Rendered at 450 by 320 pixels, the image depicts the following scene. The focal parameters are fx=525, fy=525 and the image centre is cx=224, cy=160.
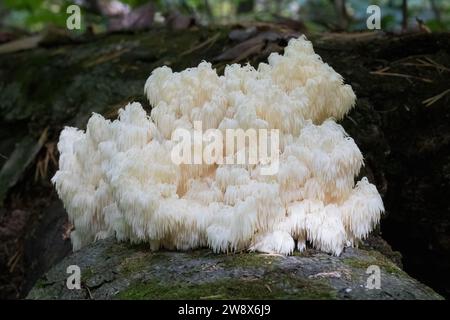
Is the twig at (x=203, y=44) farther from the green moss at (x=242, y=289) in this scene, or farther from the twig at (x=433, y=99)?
the green moss at (x=242, y=289)

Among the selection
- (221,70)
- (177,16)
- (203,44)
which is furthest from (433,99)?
(177,16)

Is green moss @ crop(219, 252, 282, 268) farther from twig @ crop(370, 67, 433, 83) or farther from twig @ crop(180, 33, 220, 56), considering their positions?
twig @ crop(180, 33, 220, 56)

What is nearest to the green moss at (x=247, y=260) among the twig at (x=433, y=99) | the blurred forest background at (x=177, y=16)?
the twig at (x=433, y=99)

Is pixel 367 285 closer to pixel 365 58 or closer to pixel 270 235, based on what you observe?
pixel 270 235

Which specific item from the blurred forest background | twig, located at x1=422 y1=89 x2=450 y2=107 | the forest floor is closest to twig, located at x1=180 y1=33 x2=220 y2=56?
the forest floor

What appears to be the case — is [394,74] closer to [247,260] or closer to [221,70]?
[221,70]

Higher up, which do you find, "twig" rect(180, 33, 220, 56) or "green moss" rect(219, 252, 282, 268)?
"twig" rect(180, 33, 220, 56)

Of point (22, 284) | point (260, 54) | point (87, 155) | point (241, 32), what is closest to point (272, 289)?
point (87, 155)
